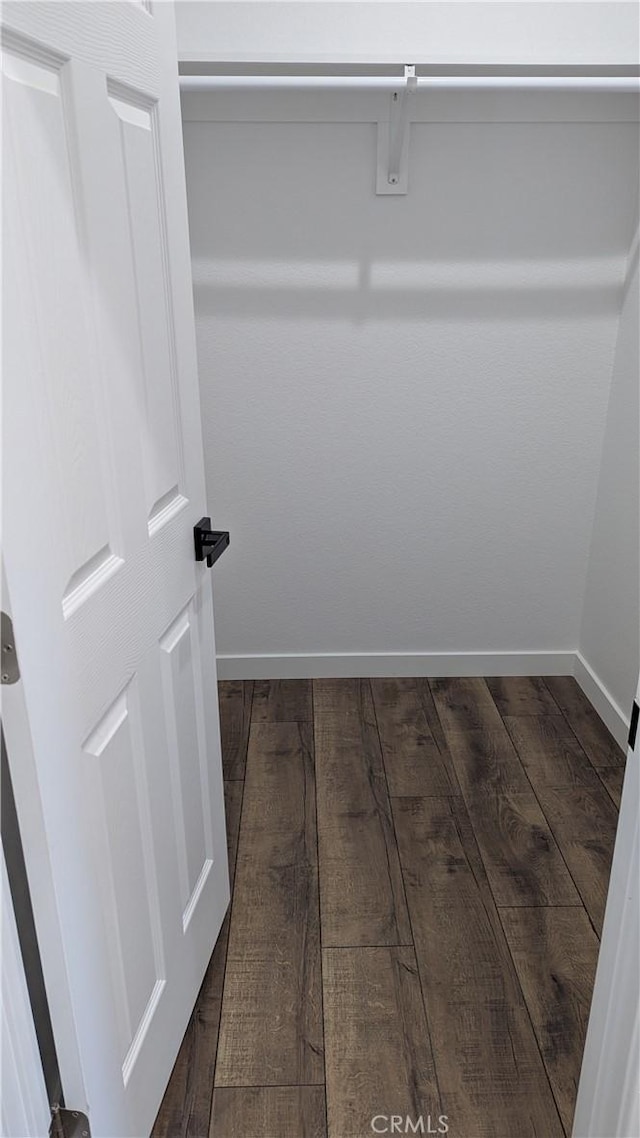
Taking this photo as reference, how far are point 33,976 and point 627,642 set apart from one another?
1905mm

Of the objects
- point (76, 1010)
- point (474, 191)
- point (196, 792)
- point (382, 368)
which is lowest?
point (196, 792)

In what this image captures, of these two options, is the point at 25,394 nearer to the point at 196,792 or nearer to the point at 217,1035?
the point at 196,792

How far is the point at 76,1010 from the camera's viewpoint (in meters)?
0.98

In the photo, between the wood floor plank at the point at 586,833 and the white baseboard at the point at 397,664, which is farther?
the white baseboard at the point at 397,664

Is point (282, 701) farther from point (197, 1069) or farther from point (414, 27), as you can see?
point (414, 27)

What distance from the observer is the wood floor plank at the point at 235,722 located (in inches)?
93.1

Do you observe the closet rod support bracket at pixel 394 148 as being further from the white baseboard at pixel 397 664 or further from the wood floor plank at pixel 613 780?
the wood floor plank at pixel 613 780

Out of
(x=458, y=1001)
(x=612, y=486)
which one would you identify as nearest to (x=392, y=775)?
(x=458, y=1001)

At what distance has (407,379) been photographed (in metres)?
2.50

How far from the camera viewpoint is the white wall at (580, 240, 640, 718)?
92.6 inches

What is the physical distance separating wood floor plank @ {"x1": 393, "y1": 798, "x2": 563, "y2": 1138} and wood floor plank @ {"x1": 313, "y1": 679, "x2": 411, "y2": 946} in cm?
5

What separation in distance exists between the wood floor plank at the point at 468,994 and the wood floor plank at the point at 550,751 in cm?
33

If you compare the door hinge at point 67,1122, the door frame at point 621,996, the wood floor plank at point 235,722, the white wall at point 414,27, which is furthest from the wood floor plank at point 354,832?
the white wall at point 414,27

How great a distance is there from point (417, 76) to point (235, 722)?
6.05 feet
